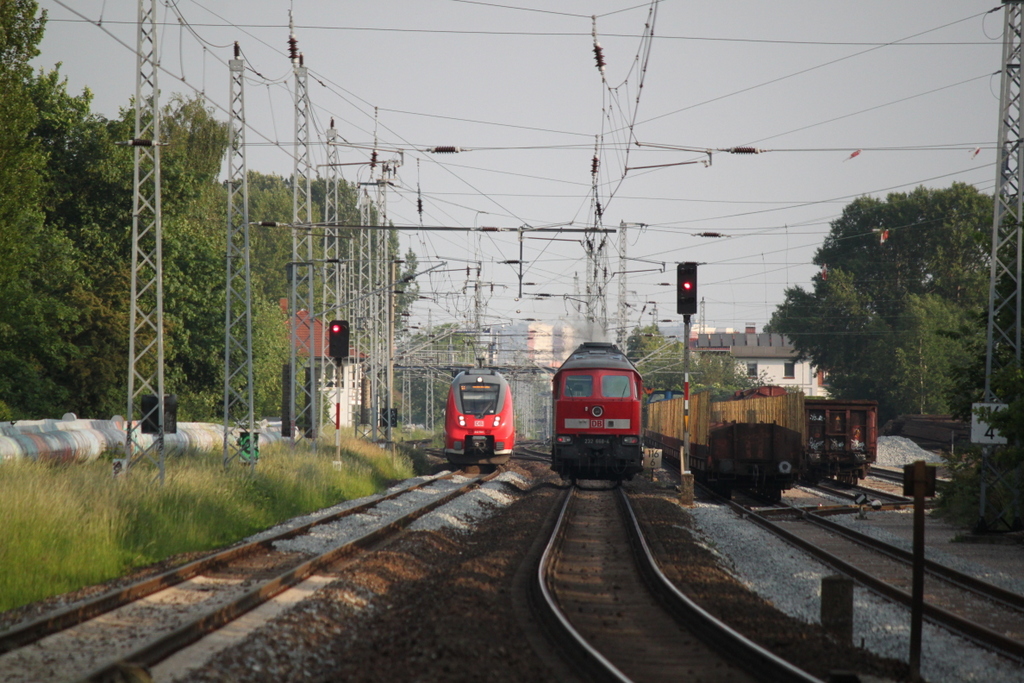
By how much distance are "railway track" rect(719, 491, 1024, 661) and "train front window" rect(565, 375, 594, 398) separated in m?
7.74

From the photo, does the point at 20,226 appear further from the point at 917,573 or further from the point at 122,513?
the point at 917,573

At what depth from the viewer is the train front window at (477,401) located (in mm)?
32969

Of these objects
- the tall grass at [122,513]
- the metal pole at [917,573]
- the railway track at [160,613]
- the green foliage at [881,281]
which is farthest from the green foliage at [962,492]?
the green foliage at [881,281]

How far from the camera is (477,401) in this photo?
108 ft

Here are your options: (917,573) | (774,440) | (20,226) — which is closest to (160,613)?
(917,573)

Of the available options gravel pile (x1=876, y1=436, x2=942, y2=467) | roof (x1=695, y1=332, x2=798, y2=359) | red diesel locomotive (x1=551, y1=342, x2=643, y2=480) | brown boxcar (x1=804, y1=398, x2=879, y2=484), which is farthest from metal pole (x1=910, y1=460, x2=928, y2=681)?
roof (x1=695, y1=332, x2=798, y2=359)

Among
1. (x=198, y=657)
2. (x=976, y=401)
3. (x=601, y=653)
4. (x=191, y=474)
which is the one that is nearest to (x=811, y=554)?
(x=976, y=401)

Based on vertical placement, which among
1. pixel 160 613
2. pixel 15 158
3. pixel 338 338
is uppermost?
pixel 15 158

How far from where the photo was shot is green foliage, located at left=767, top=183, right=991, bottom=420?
64.0 meters

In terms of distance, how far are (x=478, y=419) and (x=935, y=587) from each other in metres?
21.8

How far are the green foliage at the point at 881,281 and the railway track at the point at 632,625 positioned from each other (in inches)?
2050

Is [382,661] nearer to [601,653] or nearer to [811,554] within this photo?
[601,653]

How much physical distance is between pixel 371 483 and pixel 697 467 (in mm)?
10585

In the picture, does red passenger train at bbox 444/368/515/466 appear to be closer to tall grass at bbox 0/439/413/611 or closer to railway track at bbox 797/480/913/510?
tall grass at bbox 0/439/413/611
